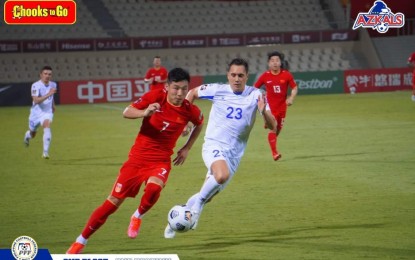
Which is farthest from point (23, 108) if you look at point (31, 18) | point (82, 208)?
point (82, 208)

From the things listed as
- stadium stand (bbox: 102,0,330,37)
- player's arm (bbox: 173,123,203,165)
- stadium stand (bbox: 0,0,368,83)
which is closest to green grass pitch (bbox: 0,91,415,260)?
player's arm (bbox: 173,123,203,165)

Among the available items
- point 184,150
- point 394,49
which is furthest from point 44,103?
point 394,49

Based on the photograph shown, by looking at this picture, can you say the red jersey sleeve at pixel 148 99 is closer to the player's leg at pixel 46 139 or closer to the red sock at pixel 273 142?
the red sock at pixel 273 142

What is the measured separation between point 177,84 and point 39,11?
24.5m

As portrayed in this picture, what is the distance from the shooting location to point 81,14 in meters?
43.6

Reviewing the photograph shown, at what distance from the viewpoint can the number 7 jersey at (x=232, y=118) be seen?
9905mm

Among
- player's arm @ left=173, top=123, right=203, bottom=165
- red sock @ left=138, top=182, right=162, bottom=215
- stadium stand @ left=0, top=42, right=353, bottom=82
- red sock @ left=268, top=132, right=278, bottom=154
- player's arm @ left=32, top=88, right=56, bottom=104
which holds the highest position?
player's arm @ left=173, top=123, right=203, bottom=165

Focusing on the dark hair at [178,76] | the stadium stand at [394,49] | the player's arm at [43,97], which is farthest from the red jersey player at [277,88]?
the stadium stand at [394,49]

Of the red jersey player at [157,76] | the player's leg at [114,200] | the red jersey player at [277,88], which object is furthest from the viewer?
the red jersey player at [157,76]

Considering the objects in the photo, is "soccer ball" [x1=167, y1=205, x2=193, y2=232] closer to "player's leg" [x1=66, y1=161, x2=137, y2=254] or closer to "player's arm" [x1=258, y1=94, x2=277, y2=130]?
"player's leg" [x1=66, y1=161, x2=137, y2=254]

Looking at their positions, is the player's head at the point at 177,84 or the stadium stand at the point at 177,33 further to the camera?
the stadium stand at the point at 177,33

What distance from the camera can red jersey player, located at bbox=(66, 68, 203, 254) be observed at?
891 centimetres

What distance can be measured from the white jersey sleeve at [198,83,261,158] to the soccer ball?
1.26m

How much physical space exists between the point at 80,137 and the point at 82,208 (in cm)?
1221
